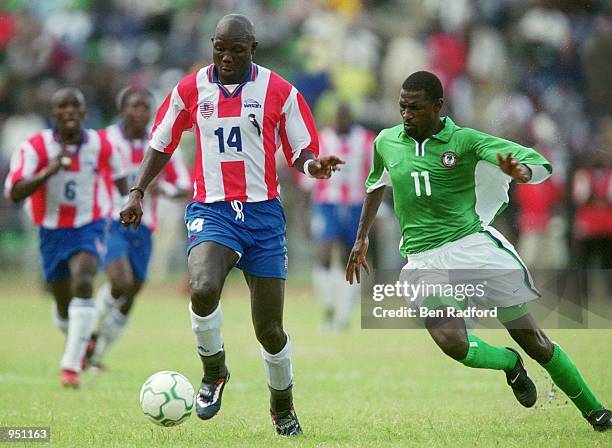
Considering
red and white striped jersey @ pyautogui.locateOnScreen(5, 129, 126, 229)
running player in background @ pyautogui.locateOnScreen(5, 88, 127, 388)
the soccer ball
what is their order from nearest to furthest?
the soccer ball → running player in background @ pyautogui.locateOnScreen(5, 88, 127, 388) → red and white striped jersey @ pyautogui.locateOnScreen(5, 129, 126, 229)

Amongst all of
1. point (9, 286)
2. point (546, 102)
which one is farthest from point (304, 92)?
point (9, 286)

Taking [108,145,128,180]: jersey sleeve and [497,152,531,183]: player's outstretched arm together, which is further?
[108,145,128,180]: jersey sleeve

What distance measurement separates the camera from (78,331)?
10664mm

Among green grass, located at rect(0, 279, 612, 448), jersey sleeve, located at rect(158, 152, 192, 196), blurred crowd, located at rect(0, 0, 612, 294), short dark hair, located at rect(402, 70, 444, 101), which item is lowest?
green grass, located at rect(0, 279, 612, 448)

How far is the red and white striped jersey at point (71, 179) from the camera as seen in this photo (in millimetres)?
10938

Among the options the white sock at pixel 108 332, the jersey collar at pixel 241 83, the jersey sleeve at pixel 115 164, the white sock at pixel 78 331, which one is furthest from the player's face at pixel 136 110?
the jersey collar at pixel 241 83

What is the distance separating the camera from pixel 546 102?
738 inches

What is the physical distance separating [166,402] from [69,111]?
4434mm

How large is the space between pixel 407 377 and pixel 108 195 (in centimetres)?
353

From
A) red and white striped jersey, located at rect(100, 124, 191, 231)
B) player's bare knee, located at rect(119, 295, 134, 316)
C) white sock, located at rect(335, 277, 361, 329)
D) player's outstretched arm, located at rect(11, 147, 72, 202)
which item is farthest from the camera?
white sock, located at rect(335, 277, 361, 329)

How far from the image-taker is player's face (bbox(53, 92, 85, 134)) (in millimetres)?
10750

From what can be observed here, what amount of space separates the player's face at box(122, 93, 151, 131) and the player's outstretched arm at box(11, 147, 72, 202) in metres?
1.35

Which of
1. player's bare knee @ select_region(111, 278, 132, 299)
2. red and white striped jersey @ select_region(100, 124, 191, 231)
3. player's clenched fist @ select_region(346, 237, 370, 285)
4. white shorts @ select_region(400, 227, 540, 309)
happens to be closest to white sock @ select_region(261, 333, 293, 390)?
player's clenched fist @ select_region(346, 237, 370, 285)

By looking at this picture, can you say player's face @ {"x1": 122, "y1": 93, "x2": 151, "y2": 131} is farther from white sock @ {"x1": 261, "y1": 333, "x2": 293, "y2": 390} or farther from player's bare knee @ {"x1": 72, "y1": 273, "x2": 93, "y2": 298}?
white sock @ {"x1": 261, "y1": 333, "x2": 293, "y2": 390}
